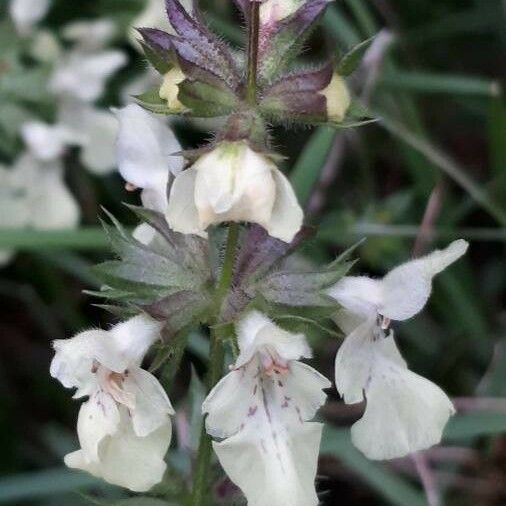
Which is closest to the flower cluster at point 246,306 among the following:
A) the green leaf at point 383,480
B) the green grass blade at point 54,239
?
the green grass blade at point 54,239

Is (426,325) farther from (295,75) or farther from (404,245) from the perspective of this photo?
(295,75)

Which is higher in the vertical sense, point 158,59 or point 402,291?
point 158,59

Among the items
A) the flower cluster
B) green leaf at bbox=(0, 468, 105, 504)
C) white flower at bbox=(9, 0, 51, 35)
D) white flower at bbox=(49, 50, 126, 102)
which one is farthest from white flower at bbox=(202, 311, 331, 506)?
white flower at bbox=(9, 0, 51, 35)

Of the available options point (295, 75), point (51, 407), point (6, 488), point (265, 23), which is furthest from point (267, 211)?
point (51, 407)

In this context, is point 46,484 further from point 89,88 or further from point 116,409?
point 89,88

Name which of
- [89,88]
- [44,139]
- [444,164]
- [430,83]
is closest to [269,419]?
[444,164]

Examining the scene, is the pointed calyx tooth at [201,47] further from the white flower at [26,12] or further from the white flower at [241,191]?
the white flower at [26,12]

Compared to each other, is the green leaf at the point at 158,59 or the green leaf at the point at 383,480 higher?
the green leaf at the point at 158,59
